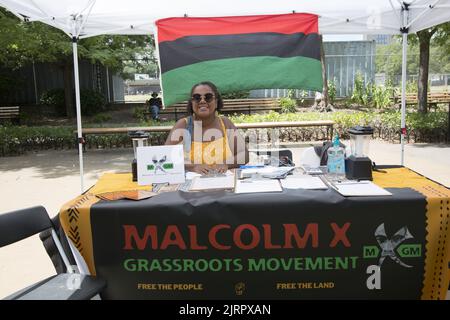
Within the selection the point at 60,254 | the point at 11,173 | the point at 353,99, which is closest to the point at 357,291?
the point at 60,254

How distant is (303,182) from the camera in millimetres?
2893

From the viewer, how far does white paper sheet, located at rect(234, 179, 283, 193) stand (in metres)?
2.70

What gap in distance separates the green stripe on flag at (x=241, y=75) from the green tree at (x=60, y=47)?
7.07m

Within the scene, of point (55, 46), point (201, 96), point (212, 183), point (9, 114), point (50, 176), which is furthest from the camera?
point (9, 114)

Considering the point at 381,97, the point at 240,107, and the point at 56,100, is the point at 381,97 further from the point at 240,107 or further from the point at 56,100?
the point at 56,100

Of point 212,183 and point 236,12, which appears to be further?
point 236,12

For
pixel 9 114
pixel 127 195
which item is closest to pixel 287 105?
pixel 9 114

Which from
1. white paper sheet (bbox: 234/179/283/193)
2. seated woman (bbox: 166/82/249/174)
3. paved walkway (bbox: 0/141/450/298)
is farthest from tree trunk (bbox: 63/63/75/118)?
white paper sheet (bbox: 234/179/283/193)

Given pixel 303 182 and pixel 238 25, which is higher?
pixel 238 25

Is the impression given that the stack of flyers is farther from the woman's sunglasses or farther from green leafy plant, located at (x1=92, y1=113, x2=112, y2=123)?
green leafy plant, located at (x1=92, y1=113, x2=112, y2=123)

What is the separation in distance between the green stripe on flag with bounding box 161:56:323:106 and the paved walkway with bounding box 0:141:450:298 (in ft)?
6.79

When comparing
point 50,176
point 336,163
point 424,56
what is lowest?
point 50,176

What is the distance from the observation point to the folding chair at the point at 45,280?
234cm

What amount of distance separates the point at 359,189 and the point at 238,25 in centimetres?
248
